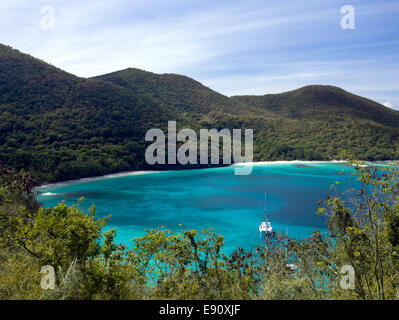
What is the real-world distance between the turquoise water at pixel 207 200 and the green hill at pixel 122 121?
19.1ft

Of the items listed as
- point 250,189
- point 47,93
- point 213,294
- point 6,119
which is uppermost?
point 47,93

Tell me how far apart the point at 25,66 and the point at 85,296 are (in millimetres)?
72138

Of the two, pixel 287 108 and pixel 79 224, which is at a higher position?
pixel 287 108

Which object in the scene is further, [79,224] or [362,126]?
[362,126]

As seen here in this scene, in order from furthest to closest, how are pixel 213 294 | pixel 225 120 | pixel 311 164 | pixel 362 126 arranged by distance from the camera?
pixel 225 120 < pixel 362 126 < pixel 311 164 < pixel 213 294

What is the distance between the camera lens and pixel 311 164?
69.3 metres

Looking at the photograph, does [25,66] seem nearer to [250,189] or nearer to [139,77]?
[139,77]

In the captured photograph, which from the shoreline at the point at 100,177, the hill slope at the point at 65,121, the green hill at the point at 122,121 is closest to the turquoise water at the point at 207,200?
the shoreline at the point at 100,177

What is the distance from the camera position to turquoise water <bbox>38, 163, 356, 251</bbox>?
24422mm

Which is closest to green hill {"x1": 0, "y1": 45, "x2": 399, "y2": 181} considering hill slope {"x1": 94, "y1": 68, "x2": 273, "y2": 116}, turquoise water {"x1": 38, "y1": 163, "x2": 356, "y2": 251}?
hill slope {"x1": 94, "y1": 68, "x2": 273, "y2": 116}

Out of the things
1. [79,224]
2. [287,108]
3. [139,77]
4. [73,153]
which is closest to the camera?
[79,224]

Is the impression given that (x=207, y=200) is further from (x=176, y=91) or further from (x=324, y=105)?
(x=324, y=105)

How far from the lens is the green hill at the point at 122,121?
4578 centimetres
